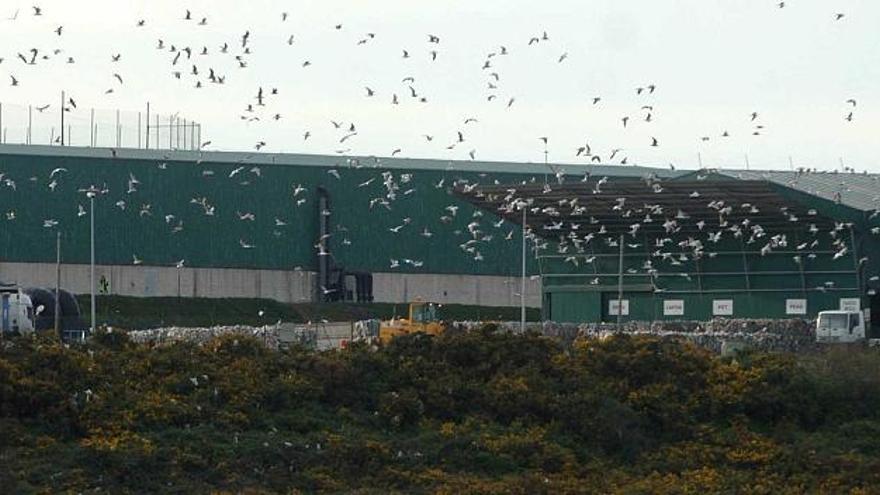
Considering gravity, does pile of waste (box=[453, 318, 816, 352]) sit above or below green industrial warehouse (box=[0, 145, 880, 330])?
below

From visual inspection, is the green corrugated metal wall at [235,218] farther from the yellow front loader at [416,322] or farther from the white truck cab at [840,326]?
the white truck cab at [840,326]

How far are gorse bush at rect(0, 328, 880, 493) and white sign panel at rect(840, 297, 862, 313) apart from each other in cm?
2307

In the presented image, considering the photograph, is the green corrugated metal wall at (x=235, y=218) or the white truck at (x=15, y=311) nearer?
the white truck at (x=15, y=311)

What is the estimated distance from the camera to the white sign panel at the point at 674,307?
63.3 meters

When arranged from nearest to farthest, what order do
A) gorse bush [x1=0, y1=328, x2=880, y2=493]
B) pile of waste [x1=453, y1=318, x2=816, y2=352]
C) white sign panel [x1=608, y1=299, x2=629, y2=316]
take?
gorse bush [x1=0, y1=328, x2=880, y2=493] → pile of waste [x1=453, y1=318, x2=816, y2=352] → white sign panel [x1=608, y1=299, x2=629, y2=316]

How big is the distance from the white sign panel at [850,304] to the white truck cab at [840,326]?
3.86 meters

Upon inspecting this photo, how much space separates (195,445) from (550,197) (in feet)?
100.0

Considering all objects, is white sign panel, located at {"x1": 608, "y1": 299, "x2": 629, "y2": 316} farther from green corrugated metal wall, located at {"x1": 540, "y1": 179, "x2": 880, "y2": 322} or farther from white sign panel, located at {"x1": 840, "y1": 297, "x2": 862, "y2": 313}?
white sign panel, located at {"x1": 840, "y1": 297, "x2": 862, "y2": 313}

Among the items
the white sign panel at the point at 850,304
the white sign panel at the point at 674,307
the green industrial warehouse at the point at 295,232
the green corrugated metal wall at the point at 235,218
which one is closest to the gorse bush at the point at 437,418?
the white sign panel at the point at 850,304

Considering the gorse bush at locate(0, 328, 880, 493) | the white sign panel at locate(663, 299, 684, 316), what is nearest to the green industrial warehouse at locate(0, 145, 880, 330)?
the white sign panel at locate(663, 299, 684, 316)

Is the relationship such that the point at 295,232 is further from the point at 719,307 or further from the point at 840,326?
the point at 840,326

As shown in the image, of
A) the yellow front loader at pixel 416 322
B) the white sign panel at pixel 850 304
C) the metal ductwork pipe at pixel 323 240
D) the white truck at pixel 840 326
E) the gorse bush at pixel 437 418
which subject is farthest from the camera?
the metal ductwork pipe at pixel 323 240

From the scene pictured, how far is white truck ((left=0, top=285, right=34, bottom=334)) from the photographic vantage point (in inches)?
1964

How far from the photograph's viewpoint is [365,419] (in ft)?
104
